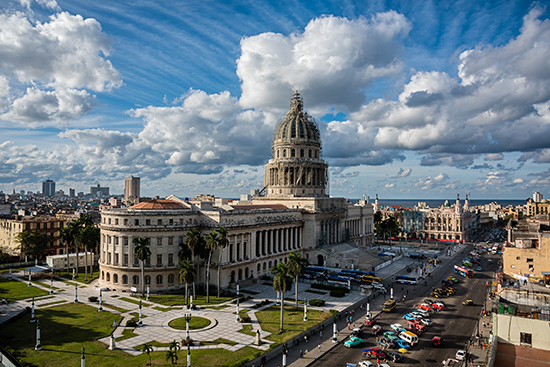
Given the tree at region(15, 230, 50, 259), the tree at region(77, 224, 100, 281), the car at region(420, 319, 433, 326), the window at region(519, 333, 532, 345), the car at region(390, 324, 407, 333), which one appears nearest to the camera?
the window at region(519, 333, 532, 345)

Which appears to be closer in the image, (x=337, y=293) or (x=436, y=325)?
(x=436, y=325)

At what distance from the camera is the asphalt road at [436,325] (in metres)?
47.6

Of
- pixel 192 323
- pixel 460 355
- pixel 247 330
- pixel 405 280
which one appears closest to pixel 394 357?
pixel 460 355

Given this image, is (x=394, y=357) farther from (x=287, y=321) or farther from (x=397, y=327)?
(x=287, y=321)

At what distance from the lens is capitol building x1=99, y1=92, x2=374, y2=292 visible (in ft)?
254

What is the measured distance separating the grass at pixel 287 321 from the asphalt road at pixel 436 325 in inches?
282

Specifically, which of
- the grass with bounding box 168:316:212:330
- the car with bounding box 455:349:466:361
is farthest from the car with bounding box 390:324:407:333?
the grass with bounding box 168:316:212:330

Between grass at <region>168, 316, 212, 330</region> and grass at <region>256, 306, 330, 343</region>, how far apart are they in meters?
9.14

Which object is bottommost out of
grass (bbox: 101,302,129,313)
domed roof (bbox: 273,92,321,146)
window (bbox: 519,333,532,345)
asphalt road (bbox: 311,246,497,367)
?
asphalt road (bbox: 311,246,497,367)

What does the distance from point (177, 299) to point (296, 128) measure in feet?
264

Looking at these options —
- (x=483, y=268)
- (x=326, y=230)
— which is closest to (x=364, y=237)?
(x=326, y=230)

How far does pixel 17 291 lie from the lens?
255 feet

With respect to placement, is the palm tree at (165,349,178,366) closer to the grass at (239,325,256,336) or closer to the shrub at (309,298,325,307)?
the grass at (239,325,256,336)

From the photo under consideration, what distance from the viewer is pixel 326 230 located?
121m
